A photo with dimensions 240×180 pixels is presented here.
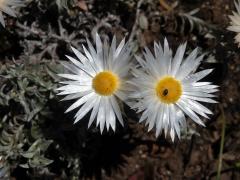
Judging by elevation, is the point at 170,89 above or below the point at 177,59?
below

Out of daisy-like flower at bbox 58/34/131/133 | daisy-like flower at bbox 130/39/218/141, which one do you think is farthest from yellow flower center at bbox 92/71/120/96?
daisy-like flower at bbox 130/39/218/141

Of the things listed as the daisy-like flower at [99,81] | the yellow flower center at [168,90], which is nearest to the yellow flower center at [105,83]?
the daisy-like flower at [99,81]

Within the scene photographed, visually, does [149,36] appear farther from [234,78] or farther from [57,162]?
[57,162]

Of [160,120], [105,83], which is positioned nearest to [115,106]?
[105,83]

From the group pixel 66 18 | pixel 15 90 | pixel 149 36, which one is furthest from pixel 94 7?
pixel 15 90

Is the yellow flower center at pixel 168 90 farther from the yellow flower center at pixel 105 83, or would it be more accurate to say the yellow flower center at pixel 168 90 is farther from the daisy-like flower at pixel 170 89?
the yellow flower center at pixel 105 83

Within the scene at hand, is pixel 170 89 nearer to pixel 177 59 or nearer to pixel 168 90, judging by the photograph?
pixel 168 90
